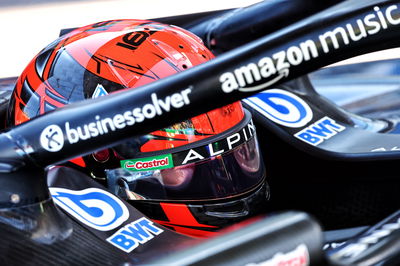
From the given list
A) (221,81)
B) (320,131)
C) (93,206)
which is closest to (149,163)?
(93,206)

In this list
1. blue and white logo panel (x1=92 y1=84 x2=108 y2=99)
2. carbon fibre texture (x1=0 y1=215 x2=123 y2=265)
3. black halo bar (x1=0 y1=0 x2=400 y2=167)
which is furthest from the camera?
blue and white logo panel (x1=92 y1=84 x2=108 y2=99)

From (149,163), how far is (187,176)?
0.08m

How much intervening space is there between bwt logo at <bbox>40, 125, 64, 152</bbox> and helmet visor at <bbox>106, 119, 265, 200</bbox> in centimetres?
49

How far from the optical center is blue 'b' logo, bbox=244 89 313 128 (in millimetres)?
1879

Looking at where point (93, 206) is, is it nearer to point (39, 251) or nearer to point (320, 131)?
point (39, 251)

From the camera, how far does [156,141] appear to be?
1420 mm

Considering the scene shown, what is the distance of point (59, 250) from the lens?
1.04 m

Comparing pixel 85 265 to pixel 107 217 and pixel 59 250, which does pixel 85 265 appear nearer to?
pixel 59 250

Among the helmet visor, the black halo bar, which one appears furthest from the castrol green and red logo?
the black halo bar

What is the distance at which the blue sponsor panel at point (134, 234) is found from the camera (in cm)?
125

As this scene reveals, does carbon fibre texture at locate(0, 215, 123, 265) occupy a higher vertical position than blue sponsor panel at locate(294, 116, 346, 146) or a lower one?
higher

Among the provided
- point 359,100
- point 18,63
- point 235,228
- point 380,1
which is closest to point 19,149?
point 235,228

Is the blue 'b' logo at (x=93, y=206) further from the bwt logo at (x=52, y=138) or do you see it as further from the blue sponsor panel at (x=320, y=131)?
the blue sponsor panel at (x=320, y=131)

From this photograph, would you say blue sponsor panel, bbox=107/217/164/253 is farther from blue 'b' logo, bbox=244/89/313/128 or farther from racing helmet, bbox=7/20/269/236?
blue 'b' logo, bbox=244/89/313/128
